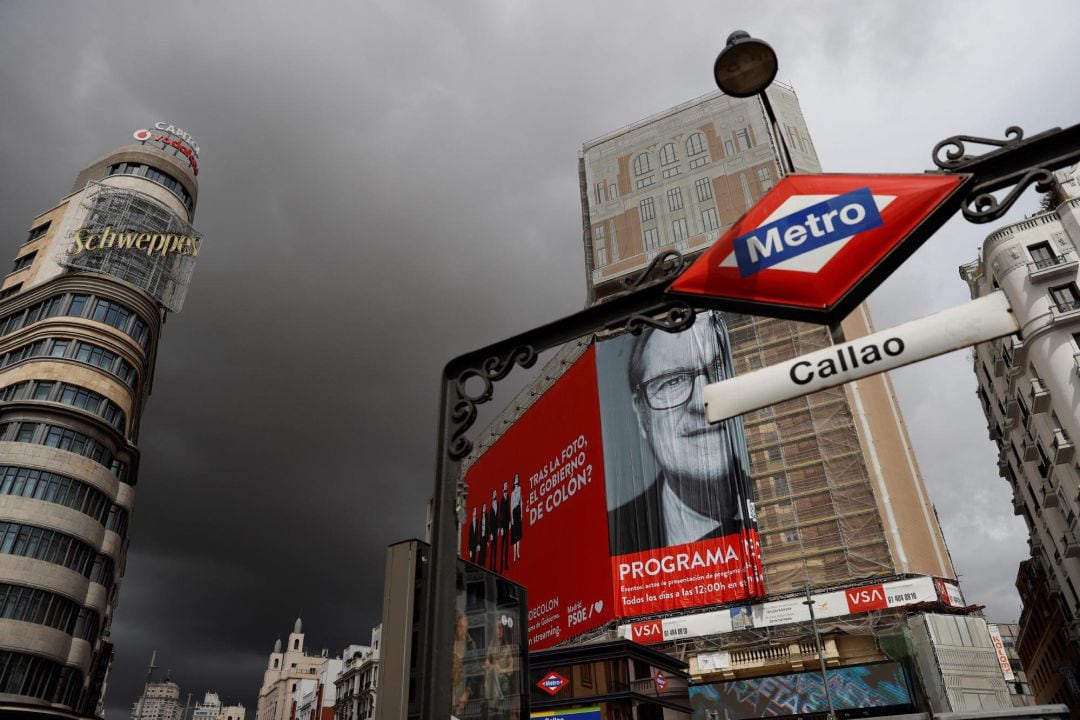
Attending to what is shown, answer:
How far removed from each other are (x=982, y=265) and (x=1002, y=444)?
17783mm

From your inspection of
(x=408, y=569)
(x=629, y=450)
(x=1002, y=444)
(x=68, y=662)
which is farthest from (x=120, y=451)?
(x=1002, y=444)

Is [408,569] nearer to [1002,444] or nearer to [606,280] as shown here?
[606,280]

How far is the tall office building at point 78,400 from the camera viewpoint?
3497 cm

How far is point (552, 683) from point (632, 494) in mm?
17746

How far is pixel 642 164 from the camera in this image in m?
60.2

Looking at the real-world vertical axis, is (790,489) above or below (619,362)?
below

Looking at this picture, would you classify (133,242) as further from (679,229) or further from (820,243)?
(820,243)

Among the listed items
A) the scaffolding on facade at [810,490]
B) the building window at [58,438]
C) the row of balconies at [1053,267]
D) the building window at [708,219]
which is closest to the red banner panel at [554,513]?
the scaffolding on facade at [810,490]

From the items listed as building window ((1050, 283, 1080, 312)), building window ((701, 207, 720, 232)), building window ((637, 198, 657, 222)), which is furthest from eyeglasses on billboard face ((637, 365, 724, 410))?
building window ((1050, 283, 1080, 312))

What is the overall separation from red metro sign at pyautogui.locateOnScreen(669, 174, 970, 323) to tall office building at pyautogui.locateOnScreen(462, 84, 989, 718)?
96.7ft

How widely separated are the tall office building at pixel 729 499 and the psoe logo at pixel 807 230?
29.5 m

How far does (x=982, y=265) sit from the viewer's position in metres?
38.9

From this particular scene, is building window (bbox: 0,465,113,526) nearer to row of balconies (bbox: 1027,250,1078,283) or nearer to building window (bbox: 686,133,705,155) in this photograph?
building window (bbox: 686,133,705,155)

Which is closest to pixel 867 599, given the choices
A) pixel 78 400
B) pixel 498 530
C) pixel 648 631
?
pixel 648 631
